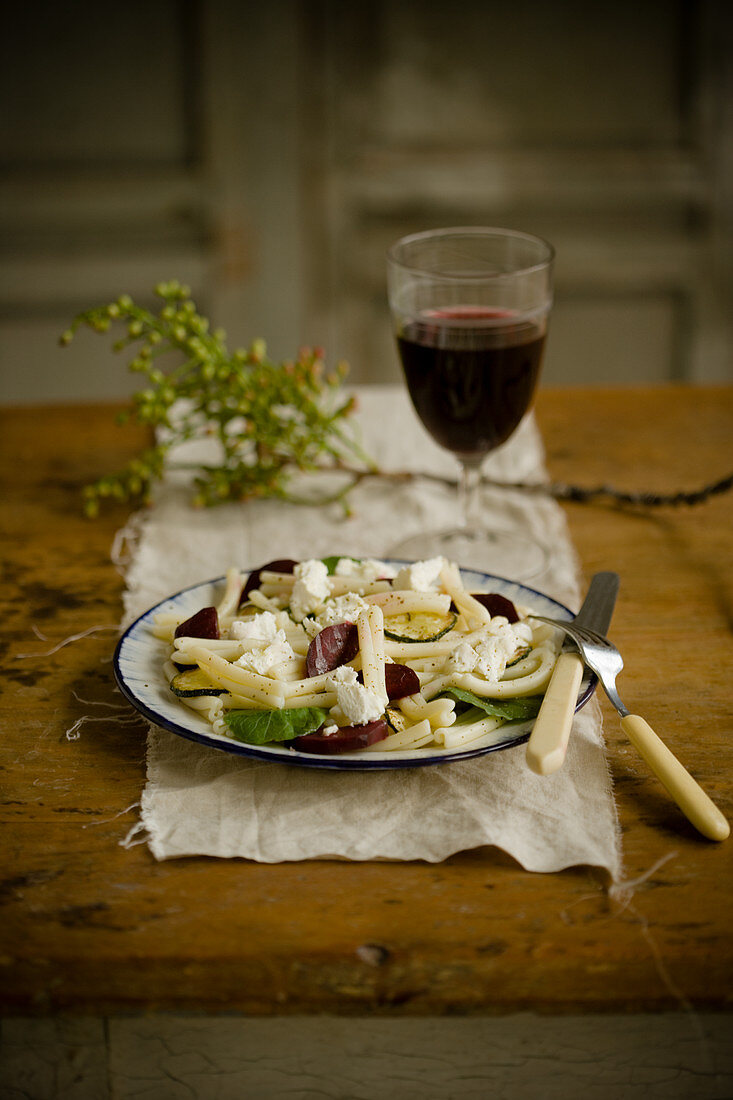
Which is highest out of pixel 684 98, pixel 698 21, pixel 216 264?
pixel 698 21

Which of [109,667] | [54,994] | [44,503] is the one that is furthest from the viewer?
[44,503]

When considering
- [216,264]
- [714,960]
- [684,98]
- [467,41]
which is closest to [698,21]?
[684,98]

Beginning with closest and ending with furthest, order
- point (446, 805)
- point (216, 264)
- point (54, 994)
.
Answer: point (54, 994), point (446, 805), point (216, 264)

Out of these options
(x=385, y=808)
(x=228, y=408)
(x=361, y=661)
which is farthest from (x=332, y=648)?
(x=228, y=408)

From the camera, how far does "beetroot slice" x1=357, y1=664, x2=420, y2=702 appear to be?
856 mm

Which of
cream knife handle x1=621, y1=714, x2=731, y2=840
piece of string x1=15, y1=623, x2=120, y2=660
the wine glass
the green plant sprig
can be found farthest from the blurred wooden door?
cream knife handle x1=621, y1=714, x2=731, y2=840

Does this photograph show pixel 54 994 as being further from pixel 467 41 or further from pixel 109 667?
pixel 467 41

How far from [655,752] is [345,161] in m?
2.77

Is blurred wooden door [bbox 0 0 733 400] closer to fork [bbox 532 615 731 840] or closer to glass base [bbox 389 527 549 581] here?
glass base [bbox 389 527 549 581]

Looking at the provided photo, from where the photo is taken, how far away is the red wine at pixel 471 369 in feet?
3.97

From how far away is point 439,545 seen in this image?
4.29 ft

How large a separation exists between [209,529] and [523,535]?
15.3 inches

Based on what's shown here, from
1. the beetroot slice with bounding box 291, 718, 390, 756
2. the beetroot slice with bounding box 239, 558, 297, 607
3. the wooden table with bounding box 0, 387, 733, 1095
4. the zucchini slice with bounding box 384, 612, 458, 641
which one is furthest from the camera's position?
the beetroot slice with bounding box 239, 558, 297, 607

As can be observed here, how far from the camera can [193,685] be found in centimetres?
88
